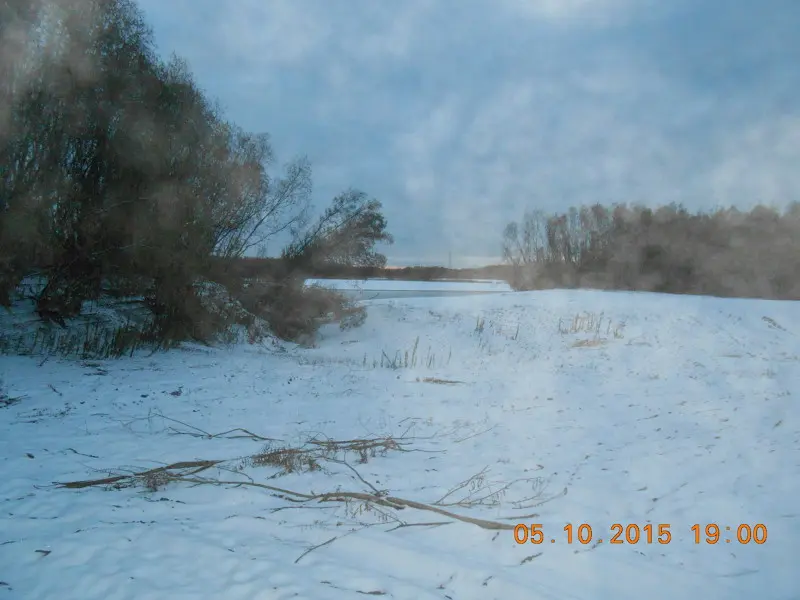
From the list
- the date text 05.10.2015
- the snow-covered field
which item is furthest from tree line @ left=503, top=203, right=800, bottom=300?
the date text 05.10.2015

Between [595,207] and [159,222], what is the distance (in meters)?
35.8

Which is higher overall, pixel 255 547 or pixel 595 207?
pixel 595 207

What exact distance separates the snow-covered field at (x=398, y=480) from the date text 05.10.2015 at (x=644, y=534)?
0.15ft

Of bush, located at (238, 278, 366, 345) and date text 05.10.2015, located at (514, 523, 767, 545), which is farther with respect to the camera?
bush, located at (238, 278, 366, 345)

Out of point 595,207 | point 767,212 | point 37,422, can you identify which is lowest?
point 37,422

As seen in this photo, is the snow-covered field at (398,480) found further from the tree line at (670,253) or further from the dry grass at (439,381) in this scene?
the tree line at (670,253)

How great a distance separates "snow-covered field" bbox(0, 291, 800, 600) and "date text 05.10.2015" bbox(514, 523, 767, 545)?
44mm

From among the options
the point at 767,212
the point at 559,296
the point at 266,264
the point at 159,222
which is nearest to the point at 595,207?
the point at 767,212

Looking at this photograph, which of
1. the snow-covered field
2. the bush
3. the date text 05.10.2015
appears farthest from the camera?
the bush

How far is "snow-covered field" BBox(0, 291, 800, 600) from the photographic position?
3334 mm

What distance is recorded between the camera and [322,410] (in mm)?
8422

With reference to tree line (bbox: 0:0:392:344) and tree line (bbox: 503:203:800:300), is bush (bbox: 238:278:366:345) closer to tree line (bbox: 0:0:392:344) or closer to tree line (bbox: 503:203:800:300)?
tree line (bbox: 0:0:392:344)

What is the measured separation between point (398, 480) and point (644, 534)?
2.40 metres

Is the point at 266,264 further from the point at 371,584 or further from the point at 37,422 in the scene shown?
the point at 371,584
